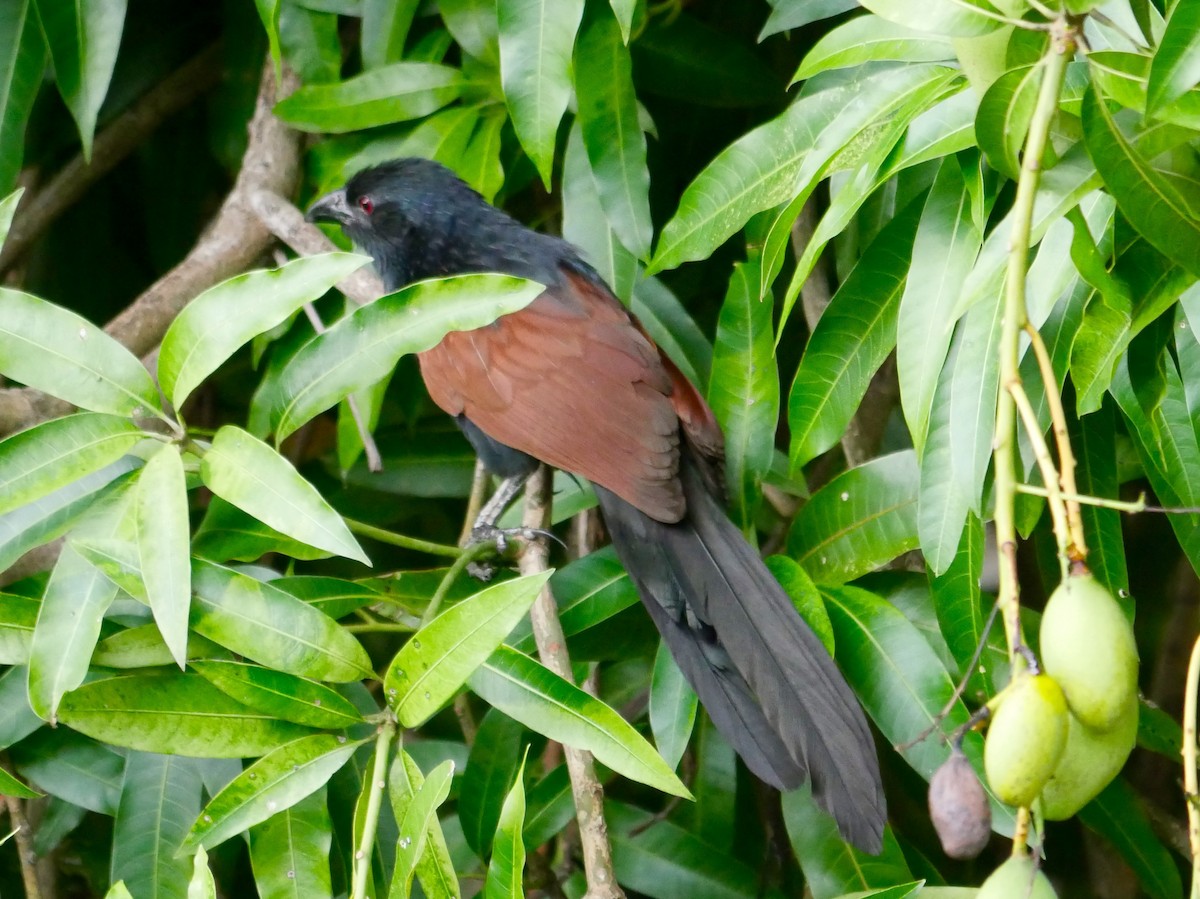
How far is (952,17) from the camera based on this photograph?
1182 mm

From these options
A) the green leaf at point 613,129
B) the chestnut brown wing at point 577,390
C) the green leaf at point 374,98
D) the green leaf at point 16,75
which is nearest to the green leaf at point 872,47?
the green leaf at point 613,129

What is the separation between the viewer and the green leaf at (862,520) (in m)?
1.84

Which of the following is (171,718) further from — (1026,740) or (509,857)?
(1026,740)

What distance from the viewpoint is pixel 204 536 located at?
1.94m

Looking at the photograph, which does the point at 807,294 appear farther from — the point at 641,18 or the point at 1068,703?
the point at 1068,703

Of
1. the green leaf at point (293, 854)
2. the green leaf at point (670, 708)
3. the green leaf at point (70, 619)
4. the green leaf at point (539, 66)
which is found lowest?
the green leaf at point (293, 854)

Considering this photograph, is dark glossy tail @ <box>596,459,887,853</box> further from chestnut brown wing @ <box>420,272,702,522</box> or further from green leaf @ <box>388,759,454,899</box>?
green leaf @ <box>388,759,454,899</box>

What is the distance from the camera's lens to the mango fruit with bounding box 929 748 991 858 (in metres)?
0.76

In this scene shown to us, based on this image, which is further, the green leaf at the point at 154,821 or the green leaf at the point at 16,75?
the green leaf at the point at 16,75

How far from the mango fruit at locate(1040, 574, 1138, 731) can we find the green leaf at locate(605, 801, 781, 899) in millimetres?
1406

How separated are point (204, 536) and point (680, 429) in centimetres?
82

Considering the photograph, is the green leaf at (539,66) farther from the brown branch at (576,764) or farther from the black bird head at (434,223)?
the brown branch at (576,764)

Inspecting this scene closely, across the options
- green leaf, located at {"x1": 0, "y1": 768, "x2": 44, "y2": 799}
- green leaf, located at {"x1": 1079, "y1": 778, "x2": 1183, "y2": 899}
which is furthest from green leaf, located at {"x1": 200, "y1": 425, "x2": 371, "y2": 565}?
green leaf, located at {"x1": 1079, "y1": 778, "x2": 1183, "y2": 899}

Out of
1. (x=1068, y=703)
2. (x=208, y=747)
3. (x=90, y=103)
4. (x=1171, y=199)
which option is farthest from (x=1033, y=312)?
(x=90, y=103)
